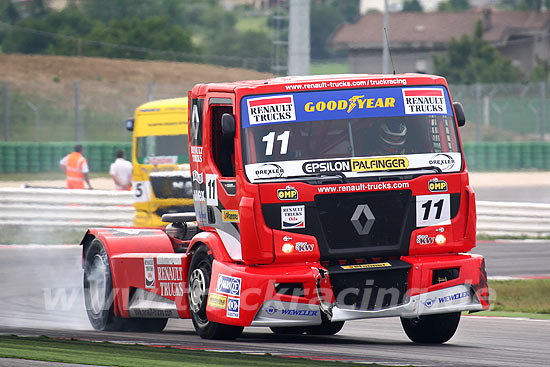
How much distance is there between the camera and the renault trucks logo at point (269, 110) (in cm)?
901

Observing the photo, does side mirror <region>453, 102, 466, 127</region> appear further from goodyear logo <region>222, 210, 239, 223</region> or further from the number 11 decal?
goodyear logo <region>222, 210, 239, 223</region>

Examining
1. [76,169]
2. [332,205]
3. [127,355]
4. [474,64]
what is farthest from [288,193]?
[474,64]

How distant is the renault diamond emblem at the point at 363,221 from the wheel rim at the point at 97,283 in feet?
10.4

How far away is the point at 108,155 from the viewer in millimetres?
40125

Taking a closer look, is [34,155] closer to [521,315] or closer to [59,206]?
[59,206]

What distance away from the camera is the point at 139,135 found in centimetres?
2014

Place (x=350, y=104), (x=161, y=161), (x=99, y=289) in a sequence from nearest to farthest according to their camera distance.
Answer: (x=350, y=104)
(x=99, y=289)
(x=161, y=161)

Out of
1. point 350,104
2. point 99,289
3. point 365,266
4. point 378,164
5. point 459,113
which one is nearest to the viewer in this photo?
point 365,266

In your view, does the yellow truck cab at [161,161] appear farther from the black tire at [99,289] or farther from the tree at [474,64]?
the tree at [474,64]

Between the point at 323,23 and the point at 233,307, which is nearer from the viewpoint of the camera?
the point at 233,307

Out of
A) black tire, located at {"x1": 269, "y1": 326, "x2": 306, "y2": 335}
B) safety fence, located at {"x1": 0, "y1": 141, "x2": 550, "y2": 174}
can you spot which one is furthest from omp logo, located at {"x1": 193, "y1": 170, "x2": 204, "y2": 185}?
safety fence, located at {"x1": 0, "y1": 141, "x2": 550, "y2": 174}

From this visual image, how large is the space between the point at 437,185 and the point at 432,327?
1427mm

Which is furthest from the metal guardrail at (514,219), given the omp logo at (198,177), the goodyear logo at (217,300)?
the goodyear logo at (217,300)

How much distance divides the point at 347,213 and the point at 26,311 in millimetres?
5420
